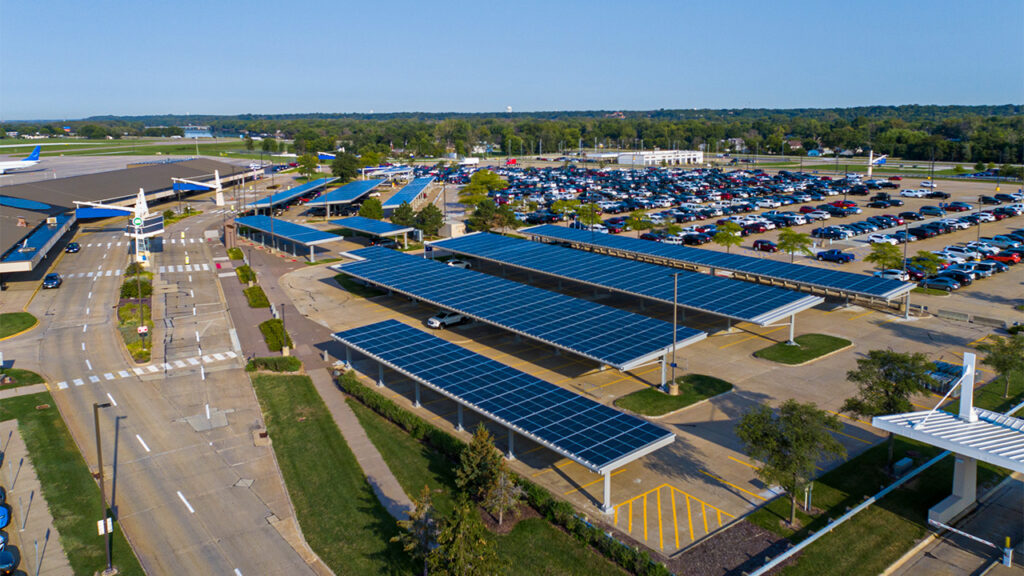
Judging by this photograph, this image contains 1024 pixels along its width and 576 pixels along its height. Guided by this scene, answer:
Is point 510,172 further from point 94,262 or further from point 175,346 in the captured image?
point 175,346

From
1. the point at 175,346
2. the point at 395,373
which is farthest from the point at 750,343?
the point at 175,346

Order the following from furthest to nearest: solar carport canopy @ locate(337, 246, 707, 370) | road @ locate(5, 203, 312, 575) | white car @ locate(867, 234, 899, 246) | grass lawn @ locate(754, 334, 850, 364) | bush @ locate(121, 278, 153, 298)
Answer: white car @ locate(867, 234, 899, 246) < bush @ locate(121, 278, 153, 298) < grass lawn @ locate(754, 334, 850, 364) < solar carport canopy @ locate(337, 246, 707, 370) < road @ locate(5, 203, 312, 575)

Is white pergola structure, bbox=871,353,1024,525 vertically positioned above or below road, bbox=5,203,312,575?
above

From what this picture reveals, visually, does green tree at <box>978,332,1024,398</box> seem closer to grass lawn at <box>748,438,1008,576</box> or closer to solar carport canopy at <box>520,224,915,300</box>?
grass lawn at <box>748,438,1008,576</box>

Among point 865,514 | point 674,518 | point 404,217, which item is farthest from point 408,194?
point 865,514

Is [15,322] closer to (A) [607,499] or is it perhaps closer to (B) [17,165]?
(A) [607,499]

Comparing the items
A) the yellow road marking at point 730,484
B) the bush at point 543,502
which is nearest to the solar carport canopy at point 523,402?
the bush at point 543,502

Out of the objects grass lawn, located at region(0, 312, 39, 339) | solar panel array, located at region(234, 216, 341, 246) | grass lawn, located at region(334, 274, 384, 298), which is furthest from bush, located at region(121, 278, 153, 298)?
solar panel array, located at region(234, 216, 341, 246)
